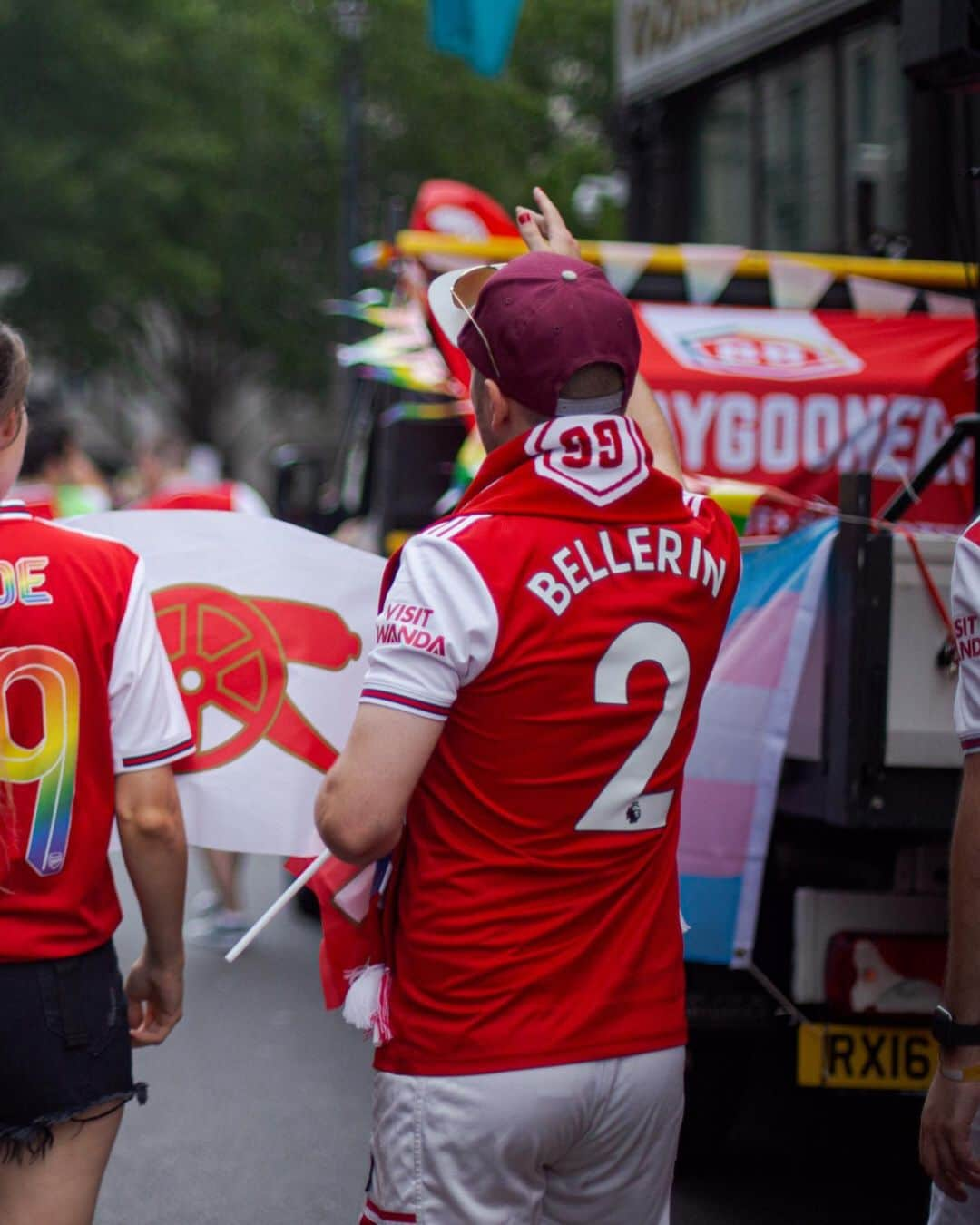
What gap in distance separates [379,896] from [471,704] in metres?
0.36

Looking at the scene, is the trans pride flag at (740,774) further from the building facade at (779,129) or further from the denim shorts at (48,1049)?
the building facade at (779,129)

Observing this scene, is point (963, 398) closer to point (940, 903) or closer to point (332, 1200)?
point (940, 903)

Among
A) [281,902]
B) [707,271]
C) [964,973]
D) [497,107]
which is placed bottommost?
[964,973]

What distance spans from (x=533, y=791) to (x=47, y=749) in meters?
0.76

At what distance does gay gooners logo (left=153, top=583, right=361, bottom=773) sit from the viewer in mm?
3281

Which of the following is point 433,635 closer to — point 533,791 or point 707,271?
point 533,791

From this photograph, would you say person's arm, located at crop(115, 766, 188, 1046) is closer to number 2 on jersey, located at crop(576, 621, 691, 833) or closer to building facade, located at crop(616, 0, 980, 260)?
number 2 on jersey, located at crop(576, 621, 691, 833)

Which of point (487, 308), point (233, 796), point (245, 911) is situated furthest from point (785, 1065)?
point (245, 911)

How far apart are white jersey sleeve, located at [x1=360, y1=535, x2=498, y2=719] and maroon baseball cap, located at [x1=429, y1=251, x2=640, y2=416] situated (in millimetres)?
248

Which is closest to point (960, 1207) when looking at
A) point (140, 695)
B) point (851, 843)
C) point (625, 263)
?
point (140, 695)

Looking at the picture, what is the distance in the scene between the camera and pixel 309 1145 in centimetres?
548

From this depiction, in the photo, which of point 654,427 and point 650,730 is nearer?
point 650,730

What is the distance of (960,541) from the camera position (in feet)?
8.56

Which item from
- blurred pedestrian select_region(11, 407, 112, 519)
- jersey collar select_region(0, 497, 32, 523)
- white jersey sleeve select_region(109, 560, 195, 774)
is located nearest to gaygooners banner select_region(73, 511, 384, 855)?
white jersey sleeve select_region(109, 560, 195, 774)
